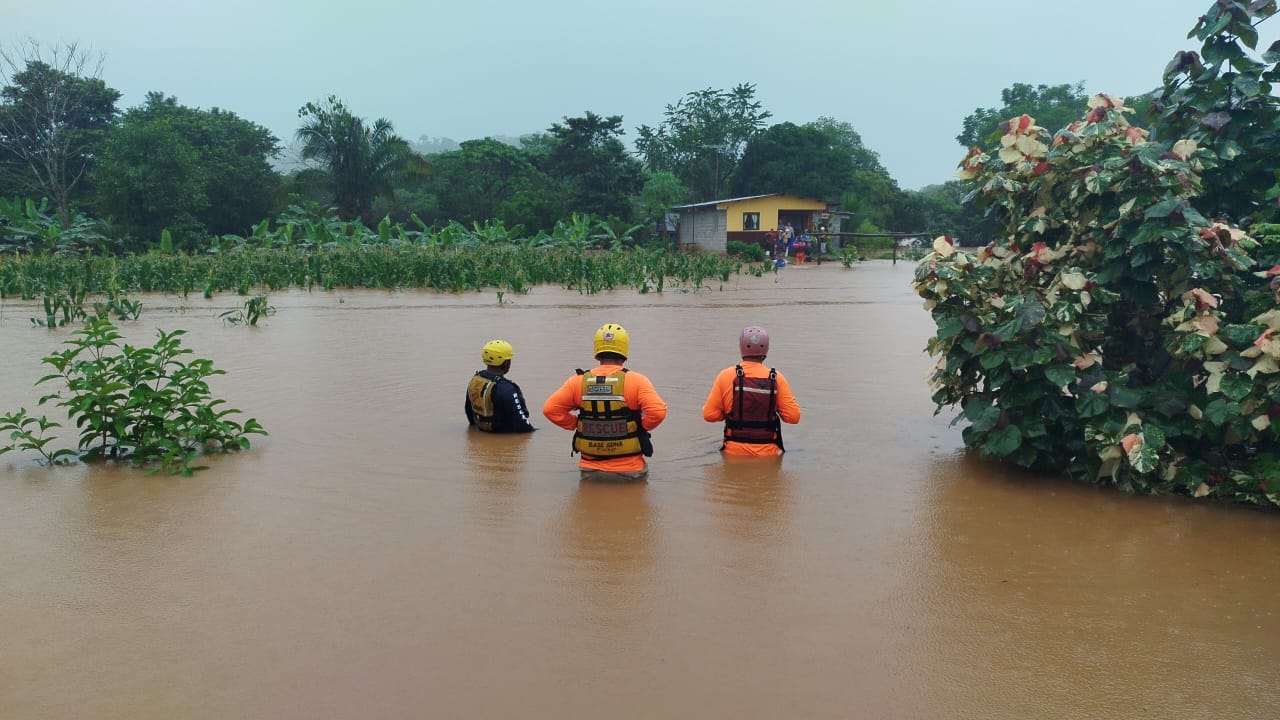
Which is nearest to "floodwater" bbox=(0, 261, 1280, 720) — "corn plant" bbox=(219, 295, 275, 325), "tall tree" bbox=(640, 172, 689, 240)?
"corn plant" bbox=(219, 295, 275, 325)

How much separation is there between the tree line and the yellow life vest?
2916 cm

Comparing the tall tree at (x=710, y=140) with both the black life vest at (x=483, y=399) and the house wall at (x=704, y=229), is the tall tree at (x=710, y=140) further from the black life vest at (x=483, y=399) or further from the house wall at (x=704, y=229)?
→ the black life vest at (x=483, y=399)

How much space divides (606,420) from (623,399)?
0.20m

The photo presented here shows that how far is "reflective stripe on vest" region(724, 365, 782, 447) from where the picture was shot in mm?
7125

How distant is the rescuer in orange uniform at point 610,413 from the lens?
660 centimetres

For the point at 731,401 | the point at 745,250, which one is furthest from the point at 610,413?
the point at 745,250

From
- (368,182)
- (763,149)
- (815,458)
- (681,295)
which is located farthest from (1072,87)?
(815,458)

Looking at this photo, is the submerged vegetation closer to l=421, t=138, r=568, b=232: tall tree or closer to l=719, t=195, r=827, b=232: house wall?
l=719, t=195, r=827, b=232: house wall

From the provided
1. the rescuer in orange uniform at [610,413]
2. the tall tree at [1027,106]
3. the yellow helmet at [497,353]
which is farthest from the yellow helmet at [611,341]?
the tall tree at [1027,106]

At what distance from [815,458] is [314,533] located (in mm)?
3808

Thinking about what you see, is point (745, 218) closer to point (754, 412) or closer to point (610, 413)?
point (754, 412)

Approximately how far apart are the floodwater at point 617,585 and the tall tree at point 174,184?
2993 centimetres

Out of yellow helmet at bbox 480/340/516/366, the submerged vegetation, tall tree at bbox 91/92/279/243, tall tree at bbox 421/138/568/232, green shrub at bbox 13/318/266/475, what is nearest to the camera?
green shrub at bbox 13/318/266/475

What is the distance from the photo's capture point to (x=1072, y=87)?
82625 millimetres
